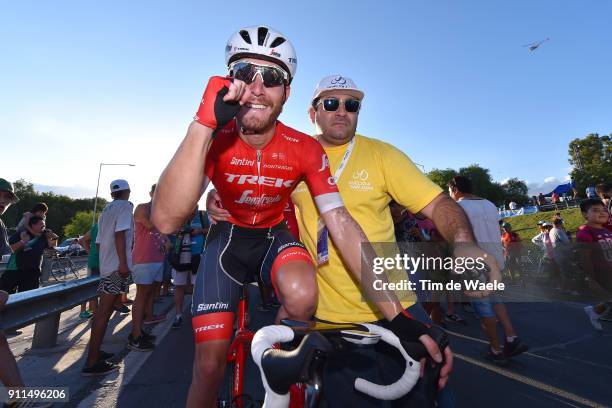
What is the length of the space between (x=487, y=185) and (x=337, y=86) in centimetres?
9422

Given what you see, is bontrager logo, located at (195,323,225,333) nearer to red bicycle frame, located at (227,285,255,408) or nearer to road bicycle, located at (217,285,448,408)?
red bicycle frame, located at (227,285,255,408)

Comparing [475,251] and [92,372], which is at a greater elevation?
[475,251]

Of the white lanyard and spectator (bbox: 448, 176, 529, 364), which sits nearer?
the white lanyard

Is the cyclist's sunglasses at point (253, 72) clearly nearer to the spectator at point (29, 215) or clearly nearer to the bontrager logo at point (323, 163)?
the bontrager logo at point (323, 163)

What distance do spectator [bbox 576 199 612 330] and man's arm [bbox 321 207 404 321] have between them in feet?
20.3

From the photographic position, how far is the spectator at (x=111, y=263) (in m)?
4.31

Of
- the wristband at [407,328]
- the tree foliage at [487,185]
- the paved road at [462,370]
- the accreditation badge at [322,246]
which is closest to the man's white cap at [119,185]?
the paved road at [462,370]

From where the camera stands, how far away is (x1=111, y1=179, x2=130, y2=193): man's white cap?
5.48 meters

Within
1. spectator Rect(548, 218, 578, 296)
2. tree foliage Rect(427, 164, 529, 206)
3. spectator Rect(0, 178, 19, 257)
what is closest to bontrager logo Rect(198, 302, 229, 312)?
spectator Rect(0, 178, 19, 257)

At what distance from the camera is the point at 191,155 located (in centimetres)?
166

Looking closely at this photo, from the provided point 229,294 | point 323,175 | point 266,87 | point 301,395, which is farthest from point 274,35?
point 301,395

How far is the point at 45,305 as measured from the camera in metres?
4.56

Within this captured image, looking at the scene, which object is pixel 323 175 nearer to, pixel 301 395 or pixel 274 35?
pixel 274 35

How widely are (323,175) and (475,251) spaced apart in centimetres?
99
